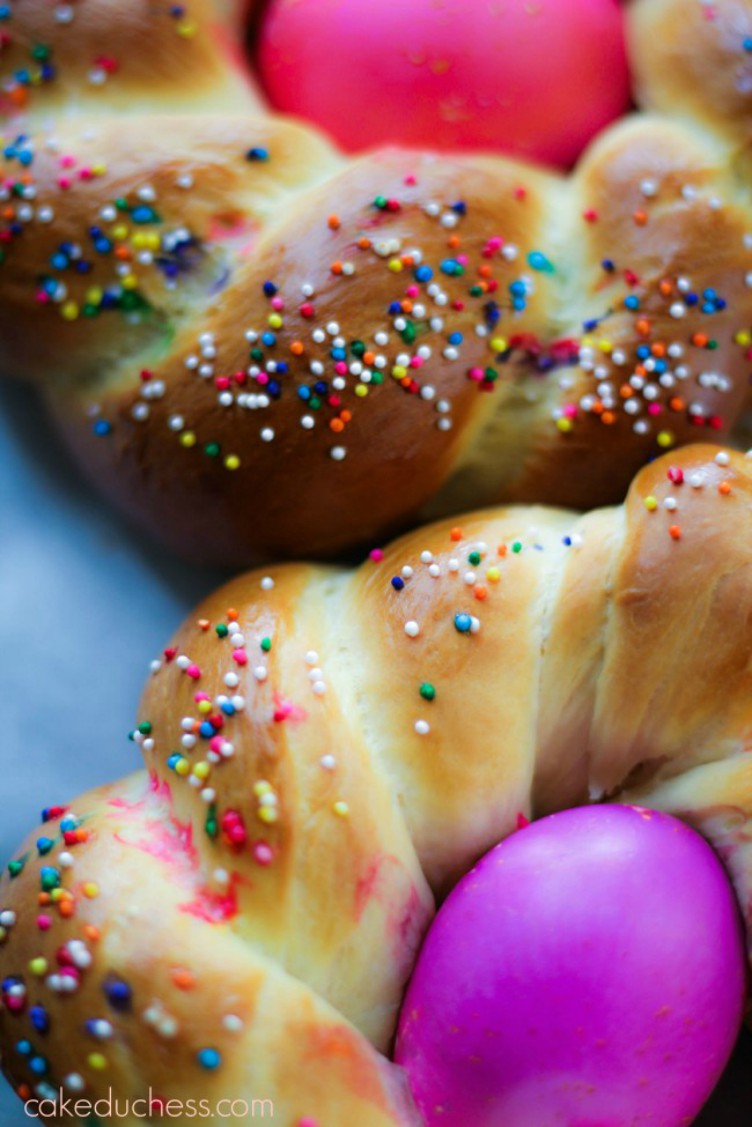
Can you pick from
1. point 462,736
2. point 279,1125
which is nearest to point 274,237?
point 462,736

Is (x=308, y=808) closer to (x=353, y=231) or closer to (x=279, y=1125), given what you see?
(x=279, y=1125)

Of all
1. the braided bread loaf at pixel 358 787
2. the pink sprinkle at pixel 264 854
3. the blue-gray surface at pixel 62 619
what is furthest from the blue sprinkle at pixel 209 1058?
the blue-gray surface at pixel 62 619

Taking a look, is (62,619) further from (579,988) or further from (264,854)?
(579,988)

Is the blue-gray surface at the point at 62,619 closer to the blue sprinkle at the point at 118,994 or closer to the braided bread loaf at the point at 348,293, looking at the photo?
the braided bread loaf at the point at 348,293

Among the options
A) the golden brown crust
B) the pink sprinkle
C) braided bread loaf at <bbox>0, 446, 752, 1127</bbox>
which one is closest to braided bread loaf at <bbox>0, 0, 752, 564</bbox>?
the golden brown crust

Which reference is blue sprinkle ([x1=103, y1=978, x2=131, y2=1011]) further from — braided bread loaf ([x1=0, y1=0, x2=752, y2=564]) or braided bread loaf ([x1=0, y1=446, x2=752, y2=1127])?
braided bread loaf ([x1=0, y1=0, x2=752, y2=564])
